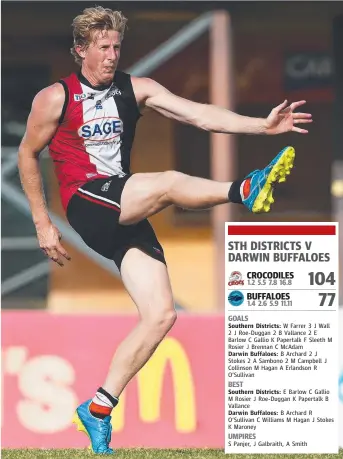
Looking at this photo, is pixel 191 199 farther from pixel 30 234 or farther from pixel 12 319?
pixel 30 234

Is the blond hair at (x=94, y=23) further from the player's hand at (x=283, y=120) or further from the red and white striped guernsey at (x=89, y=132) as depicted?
the player's hand at (x=283, y=120)

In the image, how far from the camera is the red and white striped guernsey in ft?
26.6

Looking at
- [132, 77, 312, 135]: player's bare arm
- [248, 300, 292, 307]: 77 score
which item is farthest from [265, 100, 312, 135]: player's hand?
[248, 300, 292, 307]: 77 score

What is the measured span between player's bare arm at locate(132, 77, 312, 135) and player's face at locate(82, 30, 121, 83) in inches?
7.3

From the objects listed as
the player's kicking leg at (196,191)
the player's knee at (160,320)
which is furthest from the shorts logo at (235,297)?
the player's kicking leg at (196,191)

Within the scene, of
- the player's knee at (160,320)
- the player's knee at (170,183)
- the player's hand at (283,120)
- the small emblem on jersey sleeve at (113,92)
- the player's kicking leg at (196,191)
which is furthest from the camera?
the small emblem on jersey sleeve at (113,92)

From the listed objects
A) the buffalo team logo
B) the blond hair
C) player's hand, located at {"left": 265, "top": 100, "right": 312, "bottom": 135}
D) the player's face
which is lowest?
the buffalo team logo

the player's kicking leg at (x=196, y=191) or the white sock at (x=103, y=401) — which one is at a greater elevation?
the player's kicking leg at (x=196, y=191)

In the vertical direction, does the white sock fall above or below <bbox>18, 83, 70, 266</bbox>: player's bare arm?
below

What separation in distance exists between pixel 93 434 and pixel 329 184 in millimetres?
7704

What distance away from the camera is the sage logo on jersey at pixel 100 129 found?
8109mm

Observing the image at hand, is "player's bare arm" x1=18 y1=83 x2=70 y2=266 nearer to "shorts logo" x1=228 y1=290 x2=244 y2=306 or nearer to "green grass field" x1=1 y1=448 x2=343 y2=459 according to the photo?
"shorts logo" x1=228 y1=290 x2=244 y2=306

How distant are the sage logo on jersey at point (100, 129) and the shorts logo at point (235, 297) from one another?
1077 millimetres

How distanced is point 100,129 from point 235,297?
115cm
